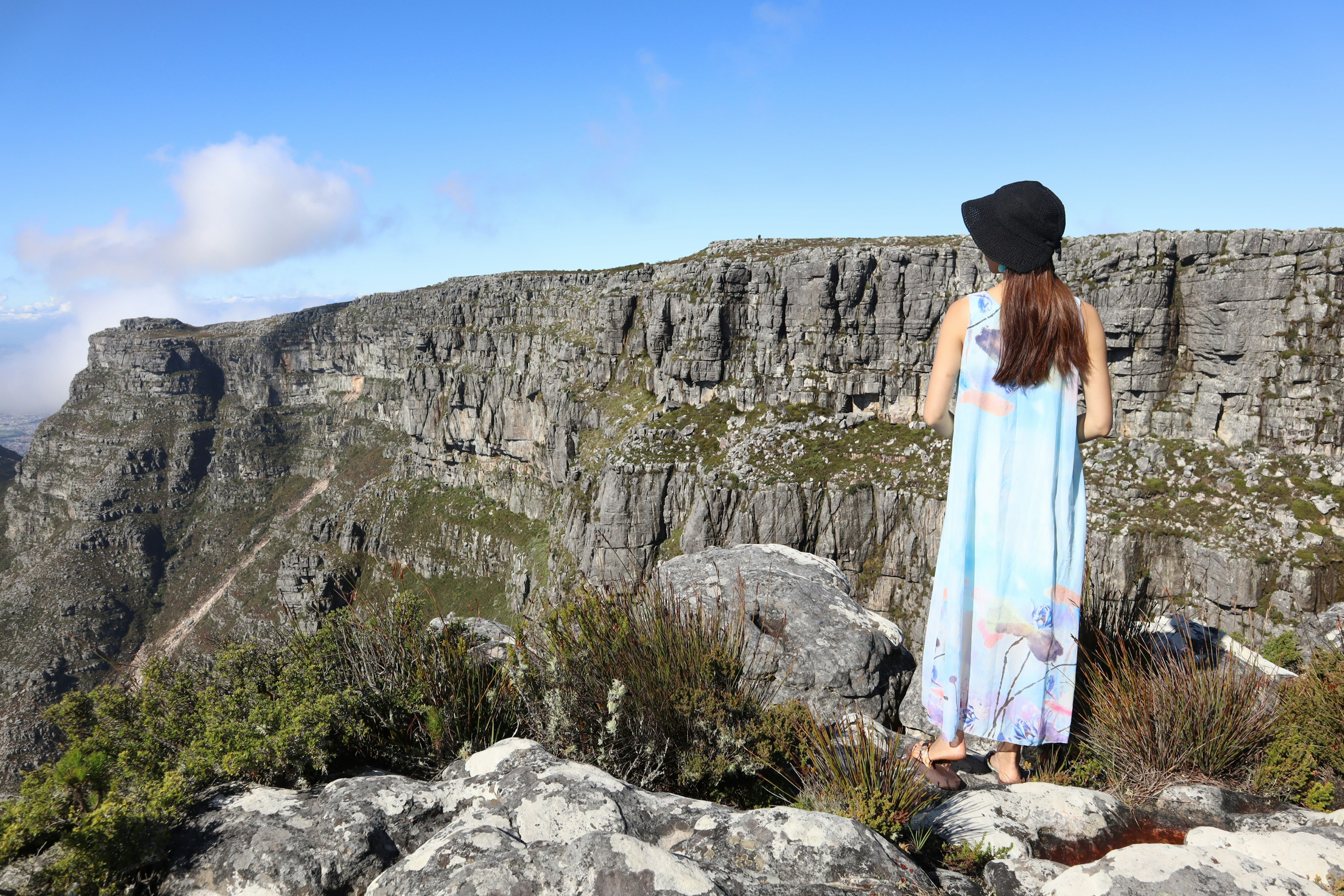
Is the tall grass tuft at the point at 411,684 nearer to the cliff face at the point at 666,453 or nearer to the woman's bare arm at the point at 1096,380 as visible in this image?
the cliff face at the point at 666,453

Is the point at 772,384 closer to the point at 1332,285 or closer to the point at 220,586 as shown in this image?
the point at 1332,285

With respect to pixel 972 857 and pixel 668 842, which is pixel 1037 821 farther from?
pixel 668 842

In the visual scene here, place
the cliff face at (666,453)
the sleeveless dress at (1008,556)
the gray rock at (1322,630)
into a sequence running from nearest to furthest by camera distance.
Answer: the sleeveless dress at (1008,556), the gray rock at (1322,630), the cliff face at (666,453)

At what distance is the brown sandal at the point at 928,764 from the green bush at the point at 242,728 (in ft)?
9.46

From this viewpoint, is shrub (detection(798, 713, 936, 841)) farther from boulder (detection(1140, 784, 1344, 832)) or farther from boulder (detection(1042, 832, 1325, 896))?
boulder (detection(1140, 784, 1344, 832))

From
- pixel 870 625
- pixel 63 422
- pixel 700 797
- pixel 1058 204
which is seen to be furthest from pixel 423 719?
pixel 63 422

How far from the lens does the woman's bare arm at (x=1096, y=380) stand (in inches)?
153

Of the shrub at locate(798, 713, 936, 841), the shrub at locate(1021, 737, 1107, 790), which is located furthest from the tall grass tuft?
the shrub at locate(1021, 737, 1107, 790)

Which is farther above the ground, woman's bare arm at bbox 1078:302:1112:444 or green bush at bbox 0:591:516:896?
woman's bare arm at bbox 1078:302:1112:444

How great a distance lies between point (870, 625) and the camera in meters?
6.88

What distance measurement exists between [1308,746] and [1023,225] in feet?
12.4

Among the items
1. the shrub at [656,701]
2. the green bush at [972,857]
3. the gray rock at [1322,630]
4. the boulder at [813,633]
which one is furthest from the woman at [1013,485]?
the gray rock at [1322,630]

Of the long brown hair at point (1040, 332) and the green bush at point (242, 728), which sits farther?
the long brown hair at point (1040, 332)

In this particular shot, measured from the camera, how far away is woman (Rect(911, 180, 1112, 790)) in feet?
12.8
